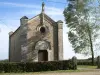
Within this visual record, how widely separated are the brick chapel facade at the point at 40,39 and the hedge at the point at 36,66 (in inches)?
370

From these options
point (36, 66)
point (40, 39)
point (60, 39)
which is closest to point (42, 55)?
point (40, 39)

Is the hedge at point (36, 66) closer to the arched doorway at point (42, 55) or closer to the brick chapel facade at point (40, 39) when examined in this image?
the brick chapel facade at point (40, 39)

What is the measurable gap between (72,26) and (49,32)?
9.08 metres

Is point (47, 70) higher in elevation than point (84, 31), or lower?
lower

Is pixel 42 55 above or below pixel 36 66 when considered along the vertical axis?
above

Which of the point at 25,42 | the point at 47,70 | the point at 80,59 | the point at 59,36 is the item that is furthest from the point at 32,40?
the point at 80,59

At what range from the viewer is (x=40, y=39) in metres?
52.0

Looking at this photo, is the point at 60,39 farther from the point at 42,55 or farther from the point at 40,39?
the point at 42,55

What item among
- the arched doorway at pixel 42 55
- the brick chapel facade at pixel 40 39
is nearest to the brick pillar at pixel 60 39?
the brick chapel facade at pixel 40 39

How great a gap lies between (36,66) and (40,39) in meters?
11.1

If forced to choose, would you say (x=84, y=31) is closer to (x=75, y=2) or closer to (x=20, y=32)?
(x=75, y=2)

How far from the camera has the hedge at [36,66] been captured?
133 ft

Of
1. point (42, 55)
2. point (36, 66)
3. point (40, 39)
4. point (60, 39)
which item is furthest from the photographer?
point (42, 55)

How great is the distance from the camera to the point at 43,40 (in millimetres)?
51969
